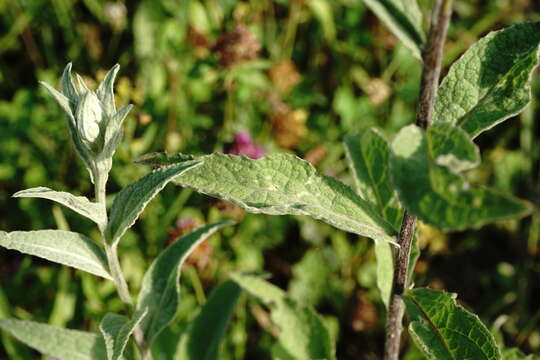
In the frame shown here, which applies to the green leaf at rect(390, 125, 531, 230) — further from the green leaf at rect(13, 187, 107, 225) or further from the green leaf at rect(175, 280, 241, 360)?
the green leaf at rect(175, 280, 241, 360)

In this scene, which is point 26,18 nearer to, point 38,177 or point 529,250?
point 38,177

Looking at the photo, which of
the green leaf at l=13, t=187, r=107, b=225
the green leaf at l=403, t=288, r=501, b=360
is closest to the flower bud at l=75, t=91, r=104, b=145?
the green leaf at l=13, t=187, r=107, b=225

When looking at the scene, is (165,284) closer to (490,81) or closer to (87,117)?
(87,117)

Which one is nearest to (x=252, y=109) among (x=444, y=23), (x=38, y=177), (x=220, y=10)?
(x=220, y=10)

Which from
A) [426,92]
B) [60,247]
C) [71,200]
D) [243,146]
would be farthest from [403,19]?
[243,146]

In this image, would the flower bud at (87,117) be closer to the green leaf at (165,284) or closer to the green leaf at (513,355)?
the green leaf at (165,284)

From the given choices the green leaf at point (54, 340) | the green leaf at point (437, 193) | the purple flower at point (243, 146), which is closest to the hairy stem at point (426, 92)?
the green leaf at point (437, 193)
